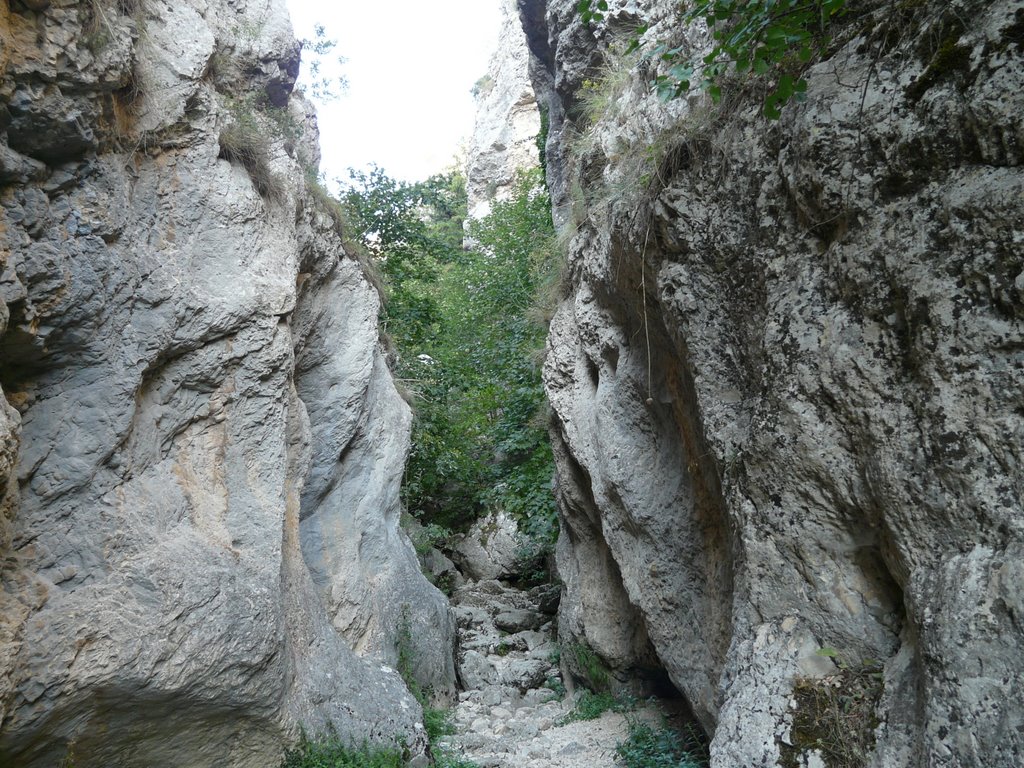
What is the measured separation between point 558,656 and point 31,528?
7238 millimetres

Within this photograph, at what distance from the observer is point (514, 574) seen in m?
13.8

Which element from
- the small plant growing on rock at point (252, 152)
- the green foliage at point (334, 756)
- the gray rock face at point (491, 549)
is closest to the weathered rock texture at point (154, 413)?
the small plant growing on rock at point (252, 152)

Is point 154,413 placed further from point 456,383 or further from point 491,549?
point 491,549

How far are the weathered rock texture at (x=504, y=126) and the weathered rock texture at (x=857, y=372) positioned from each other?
1027 inches

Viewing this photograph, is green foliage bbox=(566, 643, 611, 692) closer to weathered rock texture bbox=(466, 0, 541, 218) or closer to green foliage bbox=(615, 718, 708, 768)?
green foliage bbox=(615, 718, 708, 768)

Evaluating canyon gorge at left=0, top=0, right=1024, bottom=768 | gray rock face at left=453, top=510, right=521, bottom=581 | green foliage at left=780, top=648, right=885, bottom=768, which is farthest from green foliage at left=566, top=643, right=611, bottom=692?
gray rock face at left=453, top=510, right=521, bottom=581

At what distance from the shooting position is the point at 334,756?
5473 mm

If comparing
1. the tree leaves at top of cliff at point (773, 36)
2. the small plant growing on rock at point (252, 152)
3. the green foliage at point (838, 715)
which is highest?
the small plant growing on rock at point (252, 152)

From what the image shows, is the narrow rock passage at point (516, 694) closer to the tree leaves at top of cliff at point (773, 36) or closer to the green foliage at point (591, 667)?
the green foliage at point (591, 667)

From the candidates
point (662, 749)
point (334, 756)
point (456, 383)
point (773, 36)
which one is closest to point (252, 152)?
point (773, 36)

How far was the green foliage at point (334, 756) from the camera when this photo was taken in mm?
5297

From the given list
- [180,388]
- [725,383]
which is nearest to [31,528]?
[180,388]

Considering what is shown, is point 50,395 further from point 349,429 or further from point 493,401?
point 493,401

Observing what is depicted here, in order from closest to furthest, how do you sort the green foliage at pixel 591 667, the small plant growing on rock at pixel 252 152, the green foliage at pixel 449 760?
the green foliage at pixel 449 760
the small plant growing on rock at pixel 252 152
the green foliage at pixel 591 667
